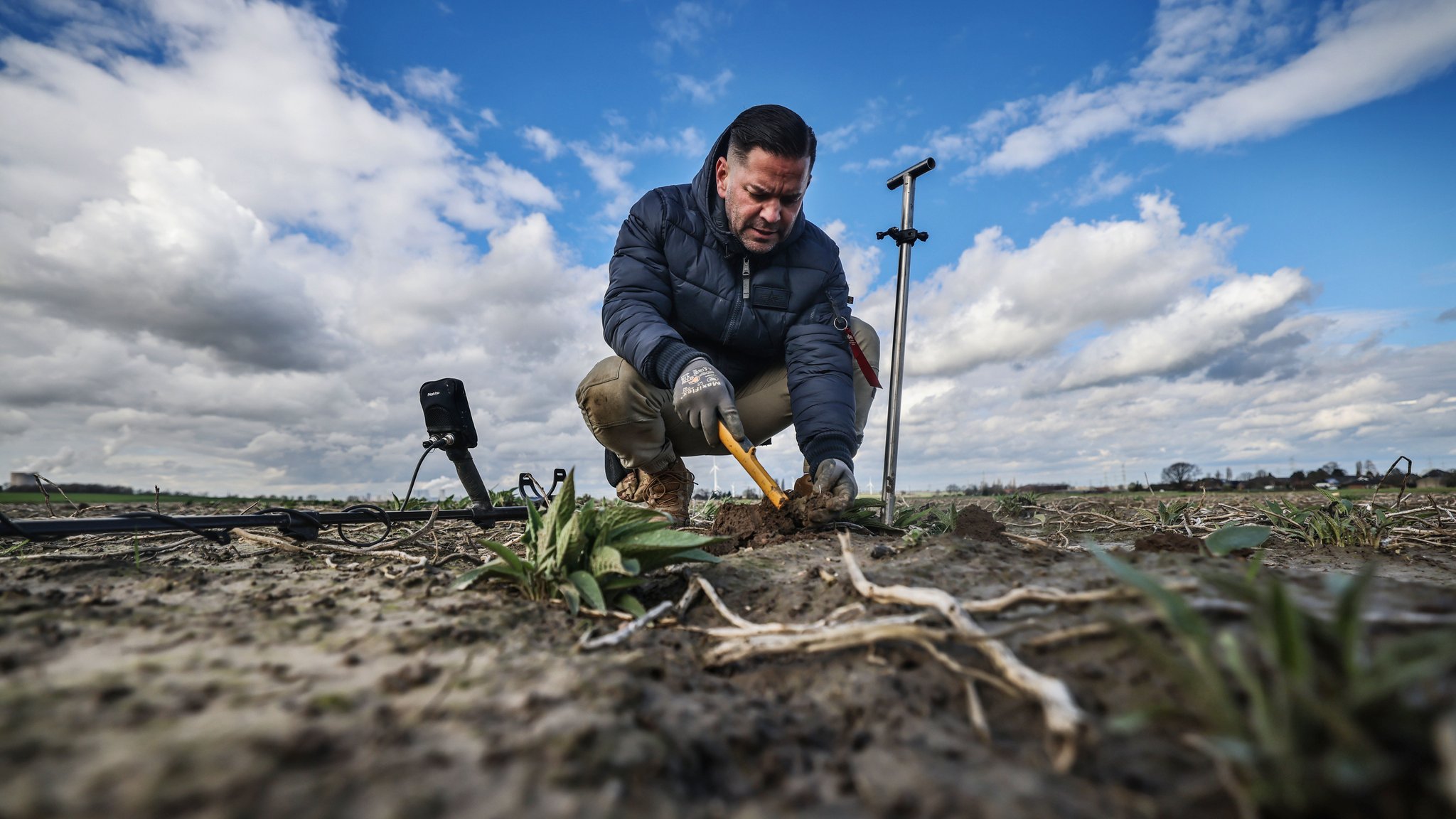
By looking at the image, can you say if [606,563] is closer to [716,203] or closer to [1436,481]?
[716,203]

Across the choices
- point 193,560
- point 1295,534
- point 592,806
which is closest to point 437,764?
point 592,806

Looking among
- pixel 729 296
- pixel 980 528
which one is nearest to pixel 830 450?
pixel 980 528

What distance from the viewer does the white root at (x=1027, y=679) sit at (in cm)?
96

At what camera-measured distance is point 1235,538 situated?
2162mm

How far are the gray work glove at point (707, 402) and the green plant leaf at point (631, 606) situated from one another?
185cm

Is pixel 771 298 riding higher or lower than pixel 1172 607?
higher

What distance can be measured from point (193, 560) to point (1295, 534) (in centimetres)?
613

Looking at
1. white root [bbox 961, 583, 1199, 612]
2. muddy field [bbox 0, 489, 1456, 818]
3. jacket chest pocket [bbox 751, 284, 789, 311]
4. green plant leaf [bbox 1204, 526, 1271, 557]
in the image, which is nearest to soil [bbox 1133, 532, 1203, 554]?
green plant leaf [bbox 1204, 526, 1271, 557]

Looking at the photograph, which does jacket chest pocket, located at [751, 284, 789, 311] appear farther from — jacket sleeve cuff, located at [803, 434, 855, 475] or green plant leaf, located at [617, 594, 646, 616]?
green plant leaf, located at [617, 594, 646, 616]

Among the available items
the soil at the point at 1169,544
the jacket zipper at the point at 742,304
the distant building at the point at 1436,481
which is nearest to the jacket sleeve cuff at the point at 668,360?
the jacket zipper at the point at 742,304

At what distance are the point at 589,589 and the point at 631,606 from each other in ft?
0.46

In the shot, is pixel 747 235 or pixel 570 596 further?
pixel 747 235

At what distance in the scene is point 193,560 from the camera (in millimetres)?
2943

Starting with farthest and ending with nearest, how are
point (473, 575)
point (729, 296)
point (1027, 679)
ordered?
point (729, 296)
point (473, 575)
point (1027, 679)
